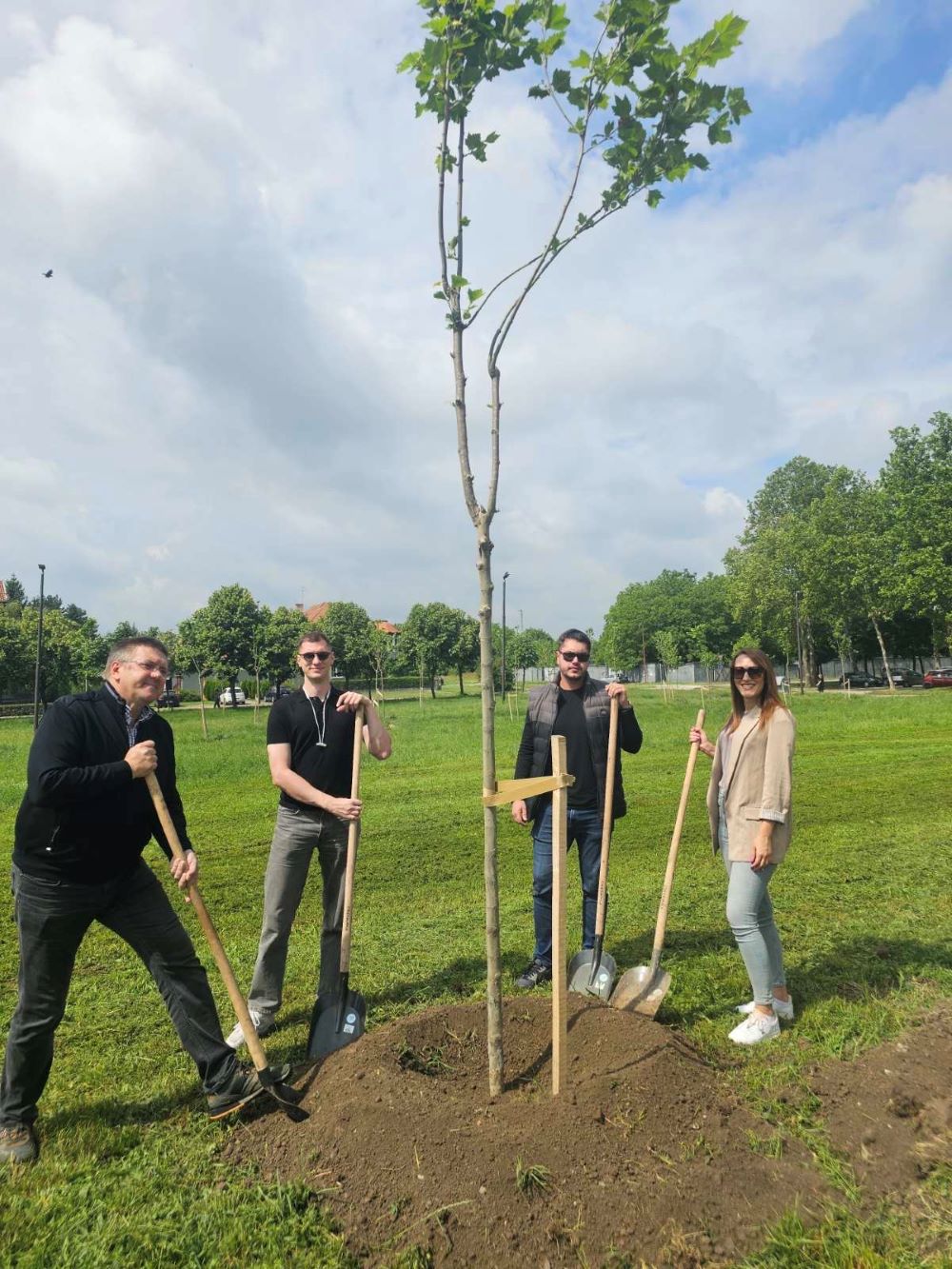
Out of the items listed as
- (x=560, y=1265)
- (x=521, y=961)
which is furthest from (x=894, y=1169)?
(x=521, y=961)

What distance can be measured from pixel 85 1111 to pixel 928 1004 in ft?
15.2

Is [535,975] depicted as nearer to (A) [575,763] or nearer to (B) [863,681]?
(A) [575,763]

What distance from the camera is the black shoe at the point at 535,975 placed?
16.6ft

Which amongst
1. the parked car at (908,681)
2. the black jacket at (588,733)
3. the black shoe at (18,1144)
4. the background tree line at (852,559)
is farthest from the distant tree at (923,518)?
the black shoe at (18,1144)

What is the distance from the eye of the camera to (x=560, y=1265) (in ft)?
8.71

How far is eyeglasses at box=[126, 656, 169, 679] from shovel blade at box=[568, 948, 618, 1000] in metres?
3.03

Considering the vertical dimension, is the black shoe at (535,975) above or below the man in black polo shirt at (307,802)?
below

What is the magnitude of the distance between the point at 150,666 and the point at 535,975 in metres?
3.19

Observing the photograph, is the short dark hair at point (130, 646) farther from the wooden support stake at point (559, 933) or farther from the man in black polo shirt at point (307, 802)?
the wooden support stake at point (559, 933)

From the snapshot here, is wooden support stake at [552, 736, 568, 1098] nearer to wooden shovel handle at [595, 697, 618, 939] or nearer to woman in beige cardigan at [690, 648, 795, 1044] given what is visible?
wooden shovel handle at [595, 697, 618, 939]

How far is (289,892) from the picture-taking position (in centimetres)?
452

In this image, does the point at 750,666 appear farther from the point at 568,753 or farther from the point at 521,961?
the point at 521,961

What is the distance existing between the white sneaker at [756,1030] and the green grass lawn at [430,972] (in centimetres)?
10

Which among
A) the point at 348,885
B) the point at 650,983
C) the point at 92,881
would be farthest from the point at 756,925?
the point at 92,881
